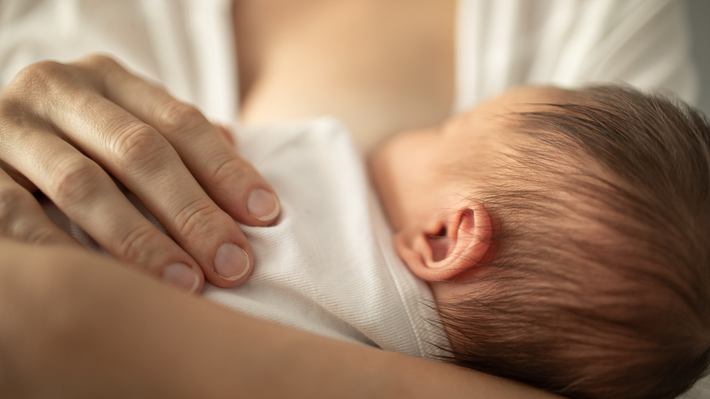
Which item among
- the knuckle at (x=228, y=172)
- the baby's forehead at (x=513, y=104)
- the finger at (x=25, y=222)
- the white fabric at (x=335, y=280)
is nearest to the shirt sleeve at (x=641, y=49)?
the baby's forehead at (x=513, y=104)

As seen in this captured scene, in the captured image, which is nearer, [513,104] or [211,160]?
[211,160]

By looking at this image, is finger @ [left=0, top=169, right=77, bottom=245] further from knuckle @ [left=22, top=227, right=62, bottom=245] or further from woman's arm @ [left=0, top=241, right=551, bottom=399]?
woman's arm @ [left=0, top=241, right=551, bottom=399]

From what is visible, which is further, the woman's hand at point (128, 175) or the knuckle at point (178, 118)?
the knuckle at point (178, 118)

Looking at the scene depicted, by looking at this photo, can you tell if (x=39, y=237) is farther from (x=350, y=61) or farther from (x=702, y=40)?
(x=702, y=40)

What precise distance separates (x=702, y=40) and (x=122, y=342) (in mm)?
1536

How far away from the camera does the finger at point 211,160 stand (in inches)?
27.5

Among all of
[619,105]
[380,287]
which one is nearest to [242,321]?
[380,287]

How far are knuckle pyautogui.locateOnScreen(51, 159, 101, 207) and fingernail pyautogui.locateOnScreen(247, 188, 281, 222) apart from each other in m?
0.18

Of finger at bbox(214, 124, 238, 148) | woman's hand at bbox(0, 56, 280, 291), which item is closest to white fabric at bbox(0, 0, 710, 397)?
finger at bbox(214, 124, 238, 148)

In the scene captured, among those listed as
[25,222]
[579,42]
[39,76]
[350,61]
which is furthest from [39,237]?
[579,42]

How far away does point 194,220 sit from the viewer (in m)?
0.64

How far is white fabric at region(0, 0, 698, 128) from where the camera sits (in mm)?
1146

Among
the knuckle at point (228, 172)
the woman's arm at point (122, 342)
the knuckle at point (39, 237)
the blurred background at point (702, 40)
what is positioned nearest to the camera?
the woman's arm at point (122, 342)

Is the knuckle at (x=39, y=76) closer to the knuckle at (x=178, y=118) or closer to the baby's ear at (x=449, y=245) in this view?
the knuckle at (x=178, y=118)
